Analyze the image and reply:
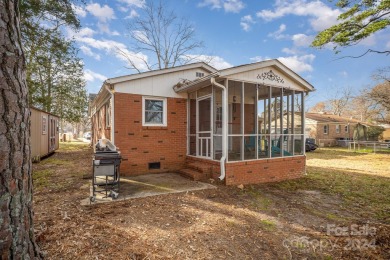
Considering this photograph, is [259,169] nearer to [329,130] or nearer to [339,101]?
→ [329,130]

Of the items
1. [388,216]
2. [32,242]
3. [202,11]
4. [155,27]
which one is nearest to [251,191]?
[388,216]

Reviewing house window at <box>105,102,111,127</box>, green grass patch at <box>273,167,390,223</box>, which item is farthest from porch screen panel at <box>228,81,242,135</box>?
house window at <box>105,102,111,127</box>

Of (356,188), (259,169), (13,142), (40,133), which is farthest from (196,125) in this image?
(40,133)

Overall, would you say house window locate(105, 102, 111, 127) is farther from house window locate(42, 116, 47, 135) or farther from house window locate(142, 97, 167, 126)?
house window locate(42, 116, 47, 135)

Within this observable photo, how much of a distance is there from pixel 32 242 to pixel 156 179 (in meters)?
5.31

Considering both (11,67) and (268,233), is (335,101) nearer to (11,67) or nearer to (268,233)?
(268,233)

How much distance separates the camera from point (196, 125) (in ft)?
28.1

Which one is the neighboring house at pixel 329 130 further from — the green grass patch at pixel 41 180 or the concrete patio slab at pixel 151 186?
the green grass patch at pixel 41 180

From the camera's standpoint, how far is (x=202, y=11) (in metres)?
14.2

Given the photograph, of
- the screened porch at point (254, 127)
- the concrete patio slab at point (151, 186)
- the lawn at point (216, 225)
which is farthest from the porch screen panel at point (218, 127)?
the lawn at point (216, 225)

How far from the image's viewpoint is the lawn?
308cm

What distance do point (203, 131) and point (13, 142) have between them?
672cm

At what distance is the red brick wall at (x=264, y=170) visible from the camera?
6949mm

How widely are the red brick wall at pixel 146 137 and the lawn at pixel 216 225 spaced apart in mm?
1873
